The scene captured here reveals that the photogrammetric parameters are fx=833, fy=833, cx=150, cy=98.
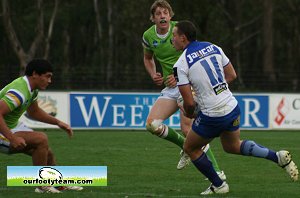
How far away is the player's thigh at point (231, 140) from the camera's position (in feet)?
32.1

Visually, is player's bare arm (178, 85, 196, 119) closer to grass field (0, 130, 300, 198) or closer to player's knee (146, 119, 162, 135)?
grass field (0, 130, 300, 198)

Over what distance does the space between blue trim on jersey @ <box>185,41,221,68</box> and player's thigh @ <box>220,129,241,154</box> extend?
96 cm

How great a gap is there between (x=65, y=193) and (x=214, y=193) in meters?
1.78

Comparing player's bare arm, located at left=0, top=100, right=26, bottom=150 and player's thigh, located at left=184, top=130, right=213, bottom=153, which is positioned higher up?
player's bare arm, located at left=0, top=100, right=26, bottom=150

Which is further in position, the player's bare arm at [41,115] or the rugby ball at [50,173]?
the player's bare arm at [41,115]

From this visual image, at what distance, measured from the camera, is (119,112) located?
78.2 feet

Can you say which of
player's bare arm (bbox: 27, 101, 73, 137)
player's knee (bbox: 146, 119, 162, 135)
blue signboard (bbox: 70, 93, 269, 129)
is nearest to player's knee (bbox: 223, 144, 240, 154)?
player's knee (bbox: 146, 119, 162, 135)

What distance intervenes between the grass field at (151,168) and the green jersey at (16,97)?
0.93 meters

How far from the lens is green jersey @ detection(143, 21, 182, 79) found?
12.0 metres

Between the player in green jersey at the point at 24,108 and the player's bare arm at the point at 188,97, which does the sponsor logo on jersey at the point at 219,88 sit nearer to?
the player's bare arm at the point at 188,97

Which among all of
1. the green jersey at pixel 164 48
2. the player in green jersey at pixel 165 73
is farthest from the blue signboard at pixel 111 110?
the green jersey at pixel 164 48

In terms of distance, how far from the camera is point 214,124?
958cm

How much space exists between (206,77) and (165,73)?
267cm

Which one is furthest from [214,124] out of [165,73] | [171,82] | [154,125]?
[165,73]
